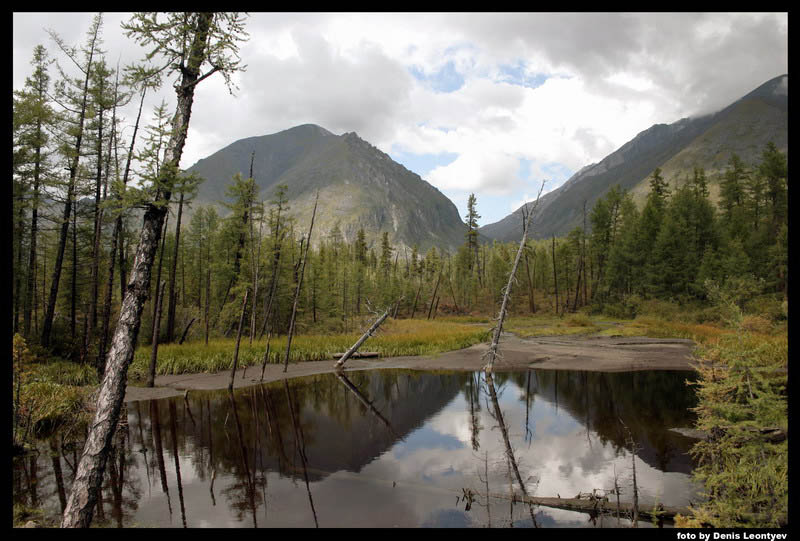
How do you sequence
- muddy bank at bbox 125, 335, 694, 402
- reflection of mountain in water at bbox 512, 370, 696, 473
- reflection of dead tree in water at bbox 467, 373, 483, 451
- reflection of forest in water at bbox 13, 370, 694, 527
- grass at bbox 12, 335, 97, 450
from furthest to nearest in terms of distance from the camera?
1. muddy bank at bbox 125, 335, 694, 402
2. reflection of dead tree in water at bbox 467, 373, 483, 451
3. reflection of mountain in water at bbox 512, 370, 696, 473
4. grass at bbox 12, 335, 97, 450
5. reflection of forest in water at bbox 13, 370, 694, 527

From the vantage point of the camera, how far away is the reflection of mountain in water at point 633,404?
11.5m

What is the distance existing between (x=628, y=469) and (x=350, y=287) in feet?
184

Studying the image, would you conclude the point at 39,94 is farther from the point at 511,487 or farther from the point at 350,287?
the point at 350,287

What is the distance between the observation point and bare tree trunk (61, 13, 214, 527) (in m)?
6.61

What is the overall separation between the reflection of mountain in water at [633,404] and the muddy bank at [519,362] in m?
1.80

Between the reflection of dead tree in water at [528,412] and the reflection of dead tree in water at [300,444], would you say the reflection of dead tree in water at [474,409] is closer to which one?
the reflection of dead tree in water at [528,412]

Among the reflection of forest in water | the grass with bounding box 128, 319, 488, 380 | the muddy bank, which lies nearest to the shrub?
the muddy bank

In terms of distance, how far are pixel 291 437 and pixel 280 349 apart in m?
13.8

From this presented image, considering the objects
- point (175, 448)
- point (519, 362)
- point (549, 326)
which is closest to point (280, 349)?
point (175, 448)

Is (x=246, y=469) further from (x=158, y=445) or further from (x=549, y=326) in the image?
(x=549, y=326)

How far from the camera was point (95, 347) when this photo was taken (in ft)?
71.1

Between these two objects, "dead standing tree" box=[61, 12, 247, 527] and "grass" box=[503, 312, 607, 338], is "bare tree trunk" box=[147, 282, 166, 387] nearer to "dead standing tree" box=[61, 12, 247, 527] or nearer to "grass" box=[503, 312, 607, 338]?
"dead standing tree" box=[61, 12, 247, 527]

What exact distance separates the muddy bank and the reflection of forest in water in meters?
1.68
